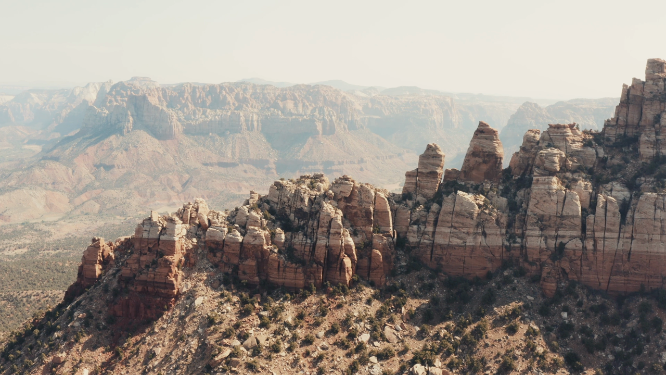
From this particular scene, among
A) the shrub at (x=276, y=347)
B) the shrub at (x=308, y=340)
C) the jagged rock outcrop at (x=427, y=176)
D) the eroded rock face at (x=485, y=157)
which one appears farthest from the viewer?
the eroded rock face at (x=485, y=157)

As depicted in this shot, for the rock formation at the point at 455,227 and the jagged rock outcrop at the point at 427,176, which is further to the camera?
Result: the jagged rock outcrop at the point at 427,176

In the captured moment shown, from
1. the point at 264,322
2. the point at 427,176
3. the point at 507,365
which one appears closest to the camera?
the point at 507,365

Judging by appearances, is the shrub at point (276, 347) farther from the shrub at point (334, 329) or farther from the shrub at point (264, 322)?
the shrub at point (334, 329)

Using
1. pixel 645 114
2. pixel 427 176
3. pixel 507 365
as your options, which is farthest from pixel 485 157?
pixel 507 365

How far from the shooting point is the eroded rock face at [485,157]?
84875 mm

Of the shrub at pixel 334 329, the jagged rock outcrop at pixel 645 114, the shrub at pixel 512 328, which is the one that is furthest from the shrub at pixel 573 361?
the jagged rock outcrop at pixel 645 114

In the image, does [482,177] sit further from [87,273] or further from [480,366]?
[87,273]

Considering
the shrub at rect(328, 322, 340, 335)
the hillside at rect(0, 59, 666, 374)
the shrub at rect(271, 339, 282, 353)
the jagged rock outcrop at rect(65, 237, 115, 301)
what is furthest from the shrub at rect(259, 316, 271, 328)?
the jagged rock outcrop at rect(65, 237, 115, 301)

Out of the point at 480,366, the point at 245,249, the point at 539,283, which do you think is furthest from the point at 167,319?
the point at 539,283

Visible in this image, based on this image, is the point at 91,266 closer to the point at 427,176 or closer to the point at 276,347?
the point at 276,347

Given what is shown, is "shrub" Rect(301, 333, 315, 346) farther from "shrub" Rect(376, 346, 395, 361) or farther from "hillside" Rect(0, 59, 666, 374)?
"shrub" Rect(376, 346, 395, 361)

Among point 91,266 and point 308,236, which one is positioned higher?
point 308,236

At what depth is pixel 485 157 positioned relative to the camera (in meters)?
85.0

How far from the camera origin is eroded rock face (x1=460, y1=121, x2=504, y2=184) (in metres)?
84.9
